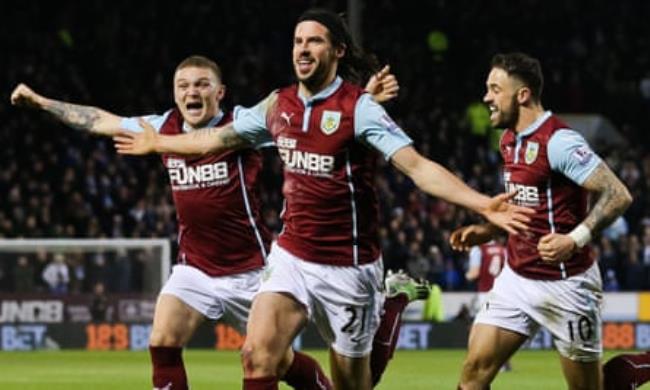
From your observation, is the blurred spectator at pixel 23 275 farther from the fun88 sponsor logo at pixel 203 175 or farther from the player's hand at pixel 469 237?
the player's hand at pixel 469 237

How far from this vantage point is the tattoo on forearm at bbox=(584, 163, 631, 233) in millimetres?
9219

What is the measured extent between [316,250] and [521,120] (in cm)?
167

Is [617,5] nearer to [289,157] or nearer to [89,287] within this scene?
[89,287]

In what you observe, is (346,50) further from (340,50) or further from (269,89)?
(269,89)

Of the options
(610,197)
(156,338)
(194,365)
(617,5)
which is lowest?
(194,365)

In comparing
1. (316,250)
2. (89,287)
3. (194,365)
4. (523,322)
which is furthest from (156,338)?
(89,287)

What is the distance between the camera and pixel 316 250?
8961 mm

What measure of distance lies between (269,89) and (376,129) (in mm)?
23111

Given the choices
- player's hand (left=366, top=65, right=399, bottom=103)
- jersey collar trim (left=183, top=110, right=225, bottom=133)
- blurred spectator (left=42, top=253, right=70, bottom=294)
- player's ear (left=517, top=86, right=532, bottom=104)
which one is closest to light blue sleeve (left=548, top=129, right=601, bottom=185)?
player's ear (left=517, top=86, right=532, bottom=104)

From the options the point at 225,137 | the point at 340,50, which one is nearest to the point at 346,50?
the point at 340,50

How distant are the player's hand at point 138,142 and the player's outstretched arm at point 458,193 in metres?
1.38

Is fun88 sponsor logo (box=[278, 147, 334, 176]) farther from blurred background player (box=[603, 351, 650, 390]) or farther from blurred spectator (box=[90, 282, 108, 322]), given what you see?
blurred spectator (box=[90, 282, 108, 322])

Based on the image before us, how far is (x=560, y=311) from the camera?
970cm

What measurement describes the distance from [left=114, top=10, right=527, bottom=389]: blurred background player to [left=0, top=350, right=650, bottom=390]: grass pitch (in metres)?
7.01
